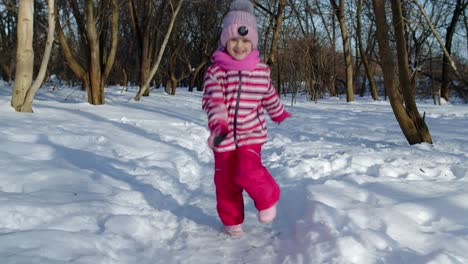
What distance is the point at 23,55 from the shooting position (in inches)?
254

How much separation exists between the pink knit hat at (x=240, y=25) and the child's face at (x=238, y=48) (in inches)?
1.0

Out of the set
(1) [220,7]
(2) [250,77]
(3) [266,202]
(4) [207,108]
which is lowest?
(3) [266,202]

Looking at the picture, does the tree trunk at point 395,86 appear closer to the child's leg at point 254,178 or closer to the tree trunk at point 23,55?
the child's leg at point 254,178

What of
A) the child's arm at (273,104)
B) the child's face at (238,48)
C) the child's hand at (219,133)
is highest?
the child's face at (238,48)

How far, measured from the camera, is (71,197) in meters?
2.78

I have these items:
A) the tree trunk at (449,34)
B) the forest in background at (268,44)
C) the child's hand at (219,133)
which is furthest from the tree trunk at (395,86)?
the tree trunk at (449,34)

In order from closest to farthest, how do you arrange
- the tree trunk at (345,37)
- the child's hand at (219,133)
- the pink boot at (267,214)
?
the child's hand at (219,133), the pink boot at (267,214), the tree trunk at (345,37)

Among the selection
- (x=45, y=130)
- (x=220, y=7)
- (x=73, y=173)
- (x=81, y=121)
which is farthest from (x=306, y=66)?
(x=73, y=173)

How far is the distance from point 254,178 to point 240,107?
0.46 metres

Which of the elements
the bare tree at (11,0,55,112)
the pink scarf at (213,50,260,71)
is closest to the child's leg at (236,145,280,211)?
the pink scarf at (213,50,260,71)

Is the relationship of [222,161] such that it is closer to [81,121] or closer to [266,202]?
[266,202]

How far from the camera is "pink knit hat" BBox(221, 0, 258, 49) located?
91.1 inches

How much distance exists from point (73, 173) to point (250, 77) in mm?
2054

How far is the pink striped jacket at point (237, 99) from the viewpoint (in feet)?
7.54
